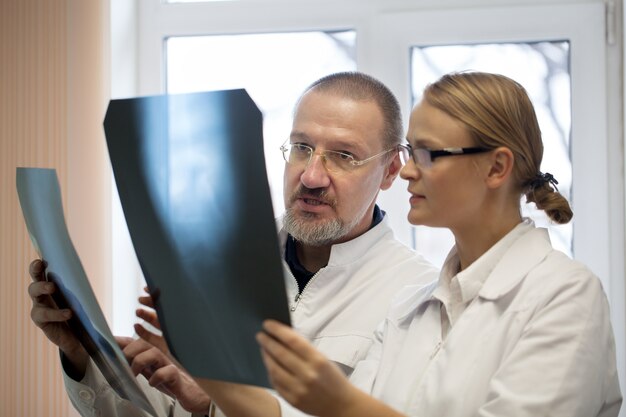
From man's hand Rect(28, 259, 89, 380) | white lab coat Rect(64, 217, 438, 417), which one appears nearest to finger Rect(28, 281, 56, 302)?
man's hand Rect(28, 259, 89, 380)

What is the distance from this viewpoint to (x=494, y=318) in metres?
1.15

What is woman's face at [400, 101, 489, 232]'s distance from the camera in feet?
3.94

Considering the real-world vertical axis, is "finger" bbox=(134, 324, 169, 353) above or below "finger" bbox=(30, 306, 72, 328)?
below

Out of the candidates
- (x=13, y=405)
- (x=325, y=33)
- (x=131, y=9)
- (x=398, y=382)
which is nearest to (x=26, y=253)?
(x=13, y=405)

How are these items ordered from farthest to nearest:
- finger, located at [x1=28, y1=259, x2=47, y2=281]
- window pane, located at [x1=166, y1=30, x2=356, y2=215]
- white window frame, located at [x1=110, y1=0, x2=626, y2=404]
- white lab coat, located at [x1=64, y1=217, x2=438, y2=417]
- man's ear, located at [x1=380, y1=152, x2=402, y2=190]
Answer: window pane, located at [x1=166, y1=30, x2=356, y2=215] → white window frame, located at [x1=110, y1=0, x2=626, y2=404] → man's ear, located at [x1=380, y1=152, x2=402, y2=190] → white lab coat, located at [x1=64, y1=217, x2=438, y2=417] → finger, located at [x1=28, y1=259, x2=47, y2=281]

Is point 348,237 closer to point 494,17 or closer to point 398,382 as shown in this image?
point 398,382

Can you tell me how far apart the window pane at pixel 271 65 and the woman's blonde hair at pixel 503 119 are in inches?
55.3

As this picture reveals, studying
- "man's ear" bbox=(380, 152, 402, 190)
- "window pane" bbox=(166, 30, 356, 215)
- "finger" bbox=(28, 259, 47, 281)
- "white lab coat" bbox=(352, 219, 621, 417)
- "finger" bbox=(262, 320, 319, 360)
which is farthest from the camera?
"window pane" bbox=(166, 30, 356, 215)

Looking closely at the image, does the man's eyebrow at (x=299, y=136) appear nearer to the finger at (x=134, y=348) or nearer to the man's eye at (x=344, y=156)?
the man's eye at (x=344, y=156)

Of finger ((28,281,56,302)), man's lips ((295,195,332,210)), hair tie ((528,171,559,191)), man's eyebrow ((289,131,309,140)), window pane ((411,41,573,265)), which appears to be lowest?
finger ((28,281,56,302))

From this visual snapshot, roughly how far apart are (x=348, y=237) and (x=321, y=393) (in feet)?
2.80

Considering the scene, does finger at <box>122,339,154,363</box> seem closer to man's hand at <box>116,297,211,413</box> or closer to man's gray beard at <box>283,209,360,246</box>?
man's hand at <box>116,297,211,413</box>

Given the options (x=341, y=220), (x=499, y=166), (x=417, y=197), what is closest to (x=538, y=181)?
(x=499, y=166)

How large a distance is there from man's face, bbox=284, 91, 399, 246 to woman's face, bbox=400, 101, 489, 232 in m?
0.39
